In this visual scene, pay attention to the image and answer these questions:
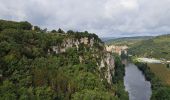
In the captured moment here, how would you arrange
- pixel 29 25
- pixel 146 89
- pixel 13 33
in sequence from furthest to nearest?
pixel 146 89, pixel 29 25, pixel 13 33

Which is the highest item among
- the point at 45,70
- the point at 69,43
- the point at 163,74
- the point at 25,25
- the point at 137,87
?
the point at 25,25

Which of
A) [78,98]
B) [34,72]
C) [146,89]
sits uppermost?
[34,72]

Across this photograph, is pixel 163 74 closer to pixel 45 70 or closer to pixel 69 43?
pixel 69 43

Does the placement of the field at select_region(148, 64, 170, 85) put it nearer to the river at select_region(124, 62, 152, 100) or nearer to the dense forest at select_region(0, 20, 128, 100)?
the river at select_region(124, 62, 152, 100)

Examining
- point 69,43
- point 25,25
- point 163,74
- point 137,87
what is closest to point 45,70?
point 69,43

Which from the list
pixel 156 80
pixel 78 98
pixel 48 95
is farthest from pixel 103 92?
pixel 156 80

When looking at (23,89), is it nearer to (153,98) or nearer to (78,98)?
(78,98)

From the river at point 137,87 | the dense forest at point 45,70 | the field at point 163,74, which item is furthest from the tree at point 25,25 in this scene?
the field at point 163,74

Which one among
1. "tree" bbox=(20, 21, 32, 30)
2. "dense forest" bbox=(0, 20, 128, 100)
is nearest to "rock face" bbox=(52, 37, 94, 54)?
"dense forest" bbox=(0, 20, 128, 100)

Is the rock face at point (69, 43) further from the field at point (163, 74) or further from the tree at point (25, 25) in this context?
the field at point (163, 74)
